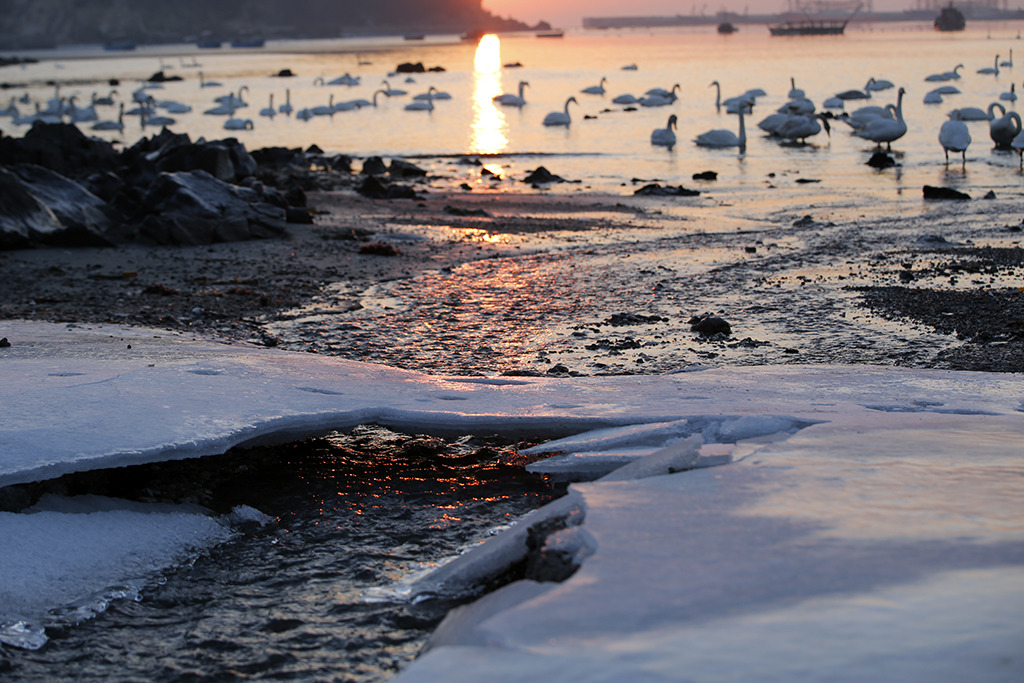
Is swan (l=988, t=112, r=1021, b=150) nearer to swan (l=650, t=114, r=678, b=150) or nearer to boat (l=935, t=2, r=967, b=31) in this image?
swan (l=650, t=114, r=678, b=150)

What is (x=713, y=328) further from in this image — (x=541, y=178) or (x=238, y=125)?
(x=238, y=125)

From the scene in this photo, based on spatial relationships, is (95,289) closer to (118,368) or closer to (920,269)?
(118,368)

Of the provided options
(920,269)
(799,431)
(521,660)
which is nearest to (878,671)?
(521,660)

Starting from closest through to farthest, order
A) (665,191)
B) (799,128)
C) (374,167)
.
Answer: (665,191) < (374,167) < (799,128)

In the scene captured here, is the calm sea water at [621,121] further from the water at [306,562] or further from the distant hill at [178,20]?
the distant hill at [178,20]

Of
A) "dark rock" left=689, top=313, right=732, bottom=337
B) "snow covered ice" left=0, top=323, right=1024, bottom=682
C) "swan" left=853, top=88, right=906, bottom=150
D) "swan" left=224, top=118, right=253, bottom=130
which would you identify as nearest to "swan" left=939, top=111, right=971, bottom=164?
"swan" left=853, top=88, right=906, bottom=150

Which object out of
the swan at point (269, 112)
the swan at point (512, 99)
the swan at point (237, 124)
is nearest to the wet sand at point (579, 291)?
the swan at point (237, 124)

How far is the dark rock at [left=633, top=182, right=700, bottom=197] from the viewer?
1523cm

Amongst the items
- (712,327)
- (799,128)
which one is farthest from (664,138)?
(712,327)

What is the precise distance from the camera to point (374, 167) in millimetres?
18656

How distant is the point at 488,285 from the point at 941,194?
28.1 feet

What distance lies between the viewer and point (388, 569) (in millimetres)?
3805

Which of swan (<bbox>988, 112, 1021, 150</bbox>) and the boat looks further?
the boat

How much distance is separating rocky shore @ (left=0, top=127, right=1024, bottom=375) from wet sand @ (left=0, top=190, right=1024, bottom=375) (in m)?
0.03
